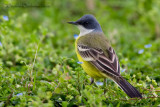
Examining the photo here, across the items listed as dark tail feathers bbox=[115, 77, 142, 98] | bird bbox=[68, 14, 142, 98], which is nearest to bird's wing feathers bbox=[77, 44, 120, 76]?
bird bbox=[68, 14, 142, 98]

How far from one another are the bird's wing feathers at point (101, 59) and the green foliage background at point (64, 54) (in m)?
0.25

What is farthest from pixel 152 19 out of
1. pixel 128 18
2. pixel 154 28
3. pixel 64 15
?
pixel 64 15

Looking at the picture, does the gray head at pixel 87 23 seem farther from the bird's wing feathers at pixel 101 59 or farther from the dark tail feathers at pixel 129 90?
the dark tail feathers at pixel 129 90

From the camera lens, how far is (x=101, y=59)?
445 centimetres

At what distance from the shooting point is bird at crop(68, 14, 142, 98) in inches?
159

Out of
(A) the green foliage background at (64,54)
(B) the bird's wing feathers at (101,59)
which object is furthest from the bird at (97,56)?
(A) the green foliage background at (64,54)

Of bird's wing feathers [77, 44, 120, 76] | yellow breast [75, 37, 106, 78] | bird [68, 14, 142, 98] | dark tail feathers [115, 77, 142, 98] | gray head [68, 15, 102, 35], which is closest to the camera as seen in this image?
dark tail feathers [115, 77, 142, 98]

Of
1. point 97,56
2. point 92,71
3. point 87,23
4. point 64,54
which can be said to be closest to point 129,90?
point 92,71

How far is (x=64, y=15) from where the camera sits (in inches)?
376

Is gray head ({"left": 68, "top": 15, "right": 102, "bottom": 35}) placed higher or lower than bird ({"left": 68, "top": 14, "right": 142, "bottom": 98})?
higher

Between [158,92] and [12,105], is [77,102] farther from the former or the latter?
[158,92]

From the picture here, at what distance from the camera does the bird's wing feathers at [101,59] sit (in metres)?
4.25

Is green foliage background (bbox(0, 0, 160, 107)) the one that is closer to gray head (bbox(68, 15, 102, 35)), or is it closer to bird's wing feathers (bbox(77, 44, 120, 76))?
bird's wing feathers (bbox(77, 44, 120, 76))

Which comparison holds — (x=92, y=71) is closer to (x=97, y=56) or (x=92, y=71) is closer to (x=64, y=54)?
(x=97, y=56)
